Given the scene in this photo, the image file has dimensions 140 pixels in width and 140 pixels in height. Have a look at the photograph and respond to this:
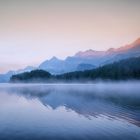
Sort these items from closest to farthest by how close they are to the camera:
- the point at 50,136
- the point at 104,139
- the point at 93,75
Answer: the point at 104,139, the point at 50,136, the point at 93,75

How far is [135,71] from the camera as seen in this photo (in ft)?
461

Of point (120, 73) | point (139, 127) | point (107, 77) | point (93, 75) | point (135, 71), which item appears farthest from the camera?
point (93, 75)

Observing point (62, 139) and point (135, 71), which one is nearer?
point (62, 139)

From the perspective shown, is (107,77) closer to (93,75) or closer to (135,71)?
(93,75)

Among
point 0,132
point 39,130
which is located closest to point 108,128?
point 39,130

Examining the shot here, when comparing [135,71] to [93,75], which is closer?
[135,71]

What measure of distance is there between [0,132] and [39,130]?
11.6ft

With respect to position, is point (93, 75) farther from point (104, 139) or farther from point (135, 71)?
point (104, 139)

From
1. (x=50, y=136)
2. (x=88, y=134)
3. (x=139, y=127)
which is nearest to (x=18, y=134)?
(x=50, y=136)

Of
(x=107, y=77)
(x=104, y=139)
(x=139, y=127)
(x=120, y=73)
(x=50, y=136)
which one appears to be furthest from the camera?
(x=107, y=77)

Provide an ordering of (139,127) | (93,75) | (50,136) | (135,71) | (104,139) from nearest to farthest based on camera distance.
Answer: (104,139) < (50,136) < (139,127) < (135,71) < (93,75)

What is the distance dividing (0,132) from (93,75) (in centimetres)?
18039

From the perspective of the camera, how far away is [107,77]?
174 m

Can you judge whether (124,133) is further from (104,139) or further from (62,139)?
(62,139)
